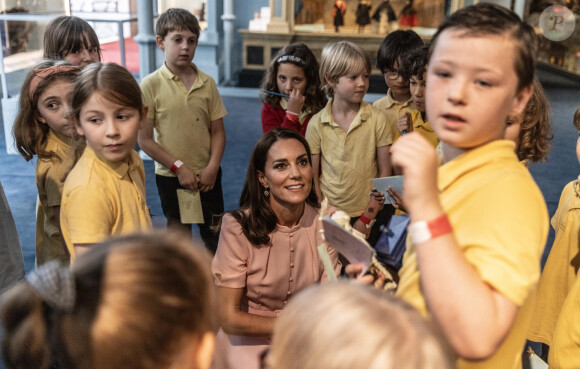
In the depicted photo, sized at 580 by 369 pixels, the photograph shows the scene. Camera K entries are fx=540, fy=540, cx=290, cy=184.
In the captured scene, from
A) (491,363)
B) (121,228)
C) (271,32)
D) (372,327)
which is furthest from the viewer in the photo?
(271,32)

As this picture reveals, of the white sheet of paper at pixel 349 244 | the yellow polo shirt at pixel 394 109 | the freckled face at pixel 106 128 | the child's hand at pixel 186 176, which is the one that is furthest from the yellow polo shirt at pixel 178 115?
the white sheet of paper at pixel 349 244

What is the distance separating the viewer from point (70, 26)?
9.12 feet

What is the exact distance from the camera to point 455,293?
76cm

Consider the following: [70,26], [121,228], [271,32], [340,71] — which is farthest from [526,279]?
[271,32]

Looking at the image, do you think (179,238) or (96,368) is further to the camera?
(179,238)

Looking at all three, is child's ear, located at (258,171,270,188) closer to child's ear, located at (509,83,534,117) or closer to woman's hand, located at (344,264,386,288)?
woman's hand, located at (344,264,386,288)

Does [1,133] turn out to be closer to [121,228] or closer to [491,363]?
[121,228]

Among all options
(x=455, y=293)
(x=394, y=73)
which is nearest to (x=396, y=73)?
(x=394, y=73)

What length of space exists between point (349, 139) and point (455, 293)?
1.96 metres

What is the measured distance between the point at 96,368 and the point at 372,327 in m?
0.43

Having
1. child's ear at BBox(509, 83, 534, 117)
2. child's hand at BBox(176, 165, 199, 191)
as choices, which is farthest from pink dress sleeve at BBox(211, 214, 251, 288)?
child's ear at BBox(509, 83, 534, 117)

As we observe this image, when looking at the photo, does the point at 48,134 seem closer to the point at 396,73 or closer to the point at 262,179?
the point at 262,179

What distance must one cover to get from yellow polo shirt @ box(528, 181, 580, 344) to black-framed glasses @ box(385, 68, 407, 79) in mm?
1009

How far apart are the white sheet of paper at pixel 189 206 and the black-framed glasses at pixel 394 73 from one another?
1216 millimetres
